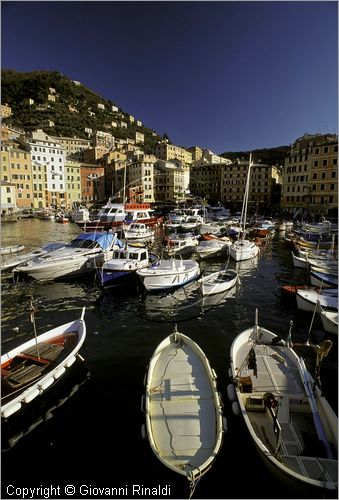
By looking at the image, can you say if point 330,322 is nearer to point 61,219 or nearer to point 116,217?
point 116,217

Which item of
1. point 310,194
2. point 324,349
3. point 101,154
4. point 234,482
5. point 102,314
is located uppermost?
point 101,154

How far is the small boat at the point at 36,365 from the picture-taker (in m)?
9.24

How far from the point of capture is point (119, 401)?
10.3 metres

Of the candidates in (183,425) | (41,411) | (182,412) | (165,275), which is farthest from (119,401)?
(165,275)

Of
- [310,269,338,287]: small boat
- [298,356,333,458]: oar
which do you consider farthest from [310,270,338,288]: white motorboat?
[298,356,333,458]: oar

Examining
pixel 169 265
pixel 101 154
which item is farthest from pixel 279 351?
pixel 101 154

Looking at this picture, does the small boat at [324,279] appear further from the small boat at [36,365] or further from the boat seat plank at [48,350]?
the boat seat plank at [48,350]

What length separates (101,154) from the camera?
5251 inches

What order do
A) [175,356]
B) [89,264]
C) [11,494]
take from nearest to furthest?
[11,494] < [175,356] < [89,264]

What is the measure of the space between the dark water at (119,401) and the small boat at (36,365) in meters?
1.03

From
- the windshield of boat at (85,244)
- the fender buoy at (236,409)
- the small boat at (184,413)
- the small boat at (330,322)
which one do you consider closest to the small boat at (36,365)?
the small boat at (184,413)

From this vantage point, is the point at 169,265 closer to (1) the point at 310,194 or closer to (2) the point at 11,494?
(2) the point at 11,494

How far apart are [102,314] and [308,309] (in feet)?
44.6

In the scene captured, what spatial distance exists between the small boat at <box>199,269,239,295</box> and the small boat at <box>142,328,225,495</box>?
29.9 feet
